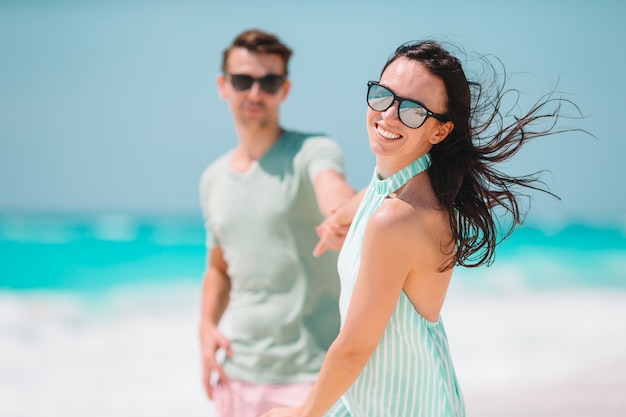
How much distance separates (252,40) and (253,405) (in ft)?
4.92

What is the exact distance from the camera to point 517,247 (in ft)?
78.4

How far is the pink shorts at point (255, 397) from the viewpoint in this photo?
3.13m

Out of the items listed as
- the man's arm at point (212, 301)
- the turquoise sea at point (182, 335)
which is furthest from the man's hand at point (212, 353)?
the turquoise sea at point (182, 335)

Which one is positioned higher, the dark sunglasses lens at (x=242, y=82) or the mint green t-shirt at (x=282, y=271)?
the dark sunglasses lens at (x=242, y=82)

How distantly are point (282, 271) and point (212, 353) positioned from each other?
480mm

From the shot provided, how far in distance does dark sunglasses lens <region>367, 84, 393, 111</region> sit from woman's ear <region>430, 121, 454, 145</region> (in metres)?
0.14

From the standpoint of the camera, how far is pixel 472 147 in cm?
205

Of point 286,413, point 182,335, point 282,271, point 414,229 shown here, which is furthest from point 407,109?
point 182,335

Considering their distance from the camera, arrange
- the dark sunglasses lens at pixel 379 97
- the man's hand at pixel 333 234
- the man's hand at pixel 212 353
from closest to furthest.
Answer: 1. the dark sunglasses lens at pixel 379 97
2. the man's hand at pixel 333 234
3. the man's hand at pixel 212 353

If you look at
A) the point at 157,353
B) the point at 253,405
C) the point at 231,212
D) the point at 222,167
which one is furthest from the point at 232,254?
the point at 157,353

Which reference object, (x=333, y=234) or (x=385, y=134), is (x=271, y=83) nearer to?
(x=333, y=234)

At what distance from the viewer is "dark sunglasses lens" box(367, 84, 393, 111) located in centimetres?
200

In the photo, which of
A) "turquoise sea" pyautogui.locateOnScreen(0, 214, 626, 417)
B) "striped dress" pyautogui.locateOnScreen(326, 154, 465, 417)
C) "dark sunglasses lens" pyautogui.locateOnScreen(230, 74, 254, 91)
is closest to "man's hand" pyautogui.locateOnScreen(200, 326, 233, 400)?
"dark sunglasses lens" pyautogui.locateOnScreen(230, 74, 254, 91)

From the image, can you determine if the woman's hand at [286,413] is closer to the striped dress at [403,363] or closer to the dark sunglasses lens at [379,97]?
the striped dress at [403,363]
